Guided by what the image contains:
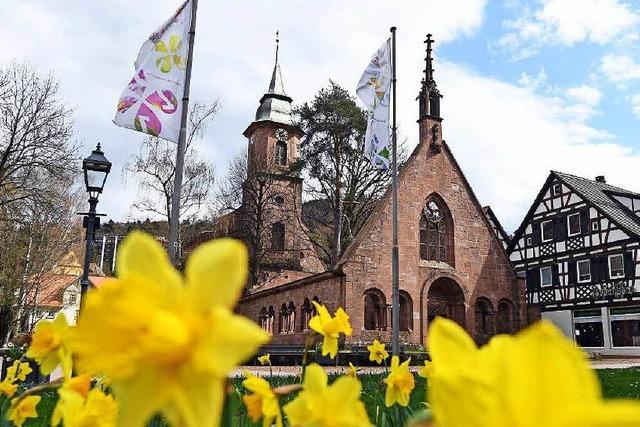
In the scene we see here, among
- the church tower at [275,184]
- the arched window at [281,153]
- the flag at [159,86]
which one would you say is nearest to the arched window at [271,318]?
the church tower at [275,184]

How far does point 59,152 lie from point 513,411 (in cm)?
2385

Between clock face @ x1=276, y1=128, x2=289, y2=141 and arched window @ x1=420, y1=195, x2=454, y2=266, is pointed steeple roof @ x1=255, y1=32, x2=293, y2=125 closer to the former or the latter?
clock face @ x1=276, y1=128, x2=289, y2=141

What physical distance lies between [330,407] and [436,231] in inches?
954

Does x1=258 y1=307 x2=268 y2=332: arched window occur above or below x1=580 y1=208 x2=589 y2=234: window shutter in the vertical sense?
below

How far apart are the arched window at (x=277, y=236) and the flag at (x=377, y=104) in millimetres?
24469

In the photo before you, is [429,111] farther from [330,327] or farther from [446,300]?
[330,327]

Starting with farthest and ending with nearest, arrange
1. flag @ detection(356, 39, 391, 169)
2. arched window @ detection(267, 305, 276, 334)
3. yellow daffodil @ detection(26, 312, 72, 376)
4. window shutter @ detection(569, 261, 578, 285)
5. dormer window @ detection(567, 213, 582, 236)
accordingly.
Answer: dormer window @ detection(567, 213, 582, 236) → window shutter @ detection(569, 261, 578, 285) → arched window @ detection(267, 305, 276, 334) → flag @ detection(356, 39, 391, 169) → yellow daffodil @ detection(26, 312, 72, 376)

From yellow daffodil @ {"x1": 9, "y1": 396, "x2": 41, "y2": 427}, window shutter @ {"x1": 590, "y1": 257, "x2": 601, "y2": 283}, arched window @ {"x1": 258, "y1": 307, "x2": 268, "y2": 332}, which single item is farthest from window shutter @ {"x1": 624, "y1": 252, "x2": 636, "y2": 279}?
yellow daffodil @ {"x1": 9, "y1": 396, "x2": 41, "y2": 427}

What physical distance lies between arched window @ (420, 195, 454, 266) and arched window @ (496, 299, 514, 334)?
10.1ft

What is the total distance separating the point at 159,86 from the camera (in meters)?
10.0

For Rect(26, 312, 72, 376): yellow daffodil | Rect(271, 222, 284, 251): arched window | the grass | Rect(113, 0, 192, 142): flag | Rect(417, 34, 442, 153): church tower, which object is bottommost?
the grass

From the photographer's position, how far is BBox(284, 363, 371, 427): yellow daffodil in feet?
2.65

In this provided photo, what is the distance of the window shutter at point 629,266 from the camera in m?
26.4

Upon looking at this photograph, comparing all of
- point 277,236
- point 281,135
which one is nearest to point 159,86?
point 277,236
